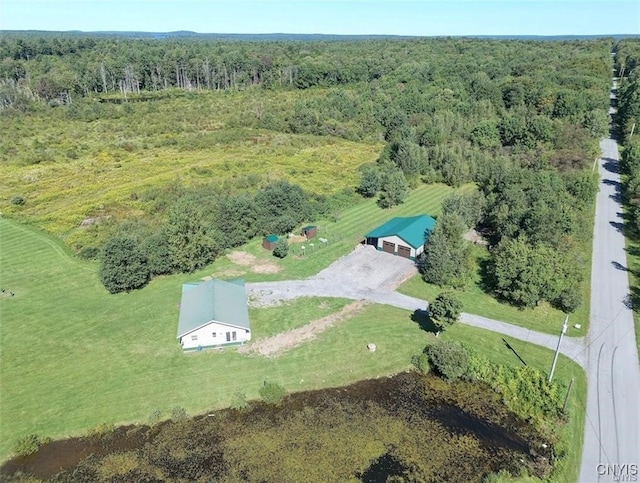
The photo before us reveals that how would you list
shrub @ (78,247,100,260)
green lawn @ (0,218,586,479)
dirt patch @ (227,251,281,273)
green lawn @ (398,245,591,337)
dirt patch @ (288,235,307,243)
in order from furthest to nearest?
dirt patch @ (288,235,307,243) → shrub @ (78,247,100,260) → dirt patch @ (227,251,281,273) → green lawn @ (398,245,591,337) → green lawn @ (0,218,586,479)

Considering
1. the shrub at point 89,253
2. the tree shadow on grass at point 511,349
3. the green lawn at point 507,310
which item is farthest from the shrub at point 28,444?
the tree shadow on grass at point 511,349

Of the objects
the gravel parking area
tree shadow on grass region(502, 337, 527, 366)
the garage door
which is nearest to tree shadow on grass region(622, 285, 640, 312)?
tree shadow on grass region(502, 337, 527, 366)

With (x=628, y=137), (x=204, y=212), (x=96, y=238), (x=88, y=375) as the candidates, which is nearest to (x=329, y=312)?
(x=88, y=375)

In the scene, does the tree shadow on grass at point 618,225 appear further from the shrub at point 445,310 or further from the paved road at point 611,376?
the shrub at point 445,310

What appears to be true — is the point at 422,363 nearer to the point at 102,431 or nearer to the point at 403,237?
the point at 403,237

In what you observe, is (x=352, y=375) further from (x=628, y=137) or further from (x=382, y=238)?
(x=628, y=137)

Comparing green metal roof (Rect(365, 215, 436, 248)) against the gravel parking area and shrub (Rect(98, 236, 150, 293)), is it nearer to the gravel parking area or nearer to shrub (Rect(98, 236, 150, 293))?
the gravel parking area
